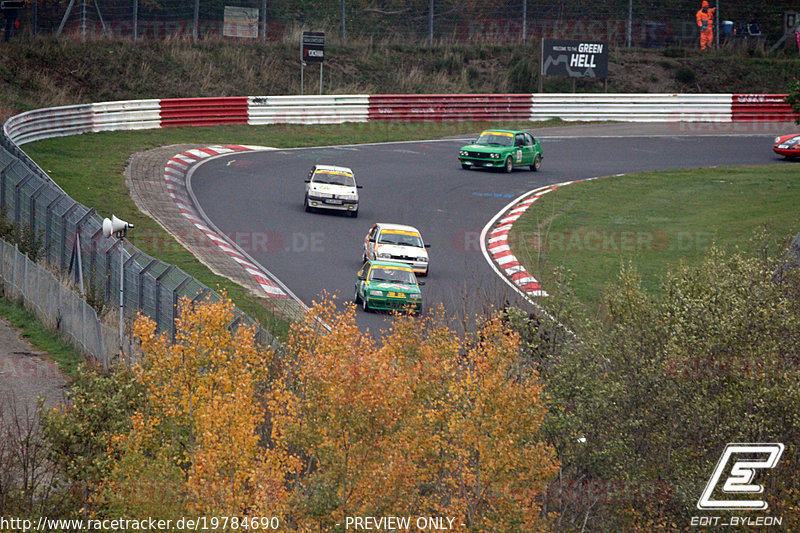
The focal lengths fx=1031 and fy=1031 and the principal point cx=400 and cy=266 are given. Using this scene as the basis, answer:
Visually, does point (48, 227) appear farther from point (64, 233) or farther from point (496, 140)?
point (496, 140)

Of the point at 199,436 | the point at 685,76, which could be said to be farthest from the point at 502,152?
the point at 199,436

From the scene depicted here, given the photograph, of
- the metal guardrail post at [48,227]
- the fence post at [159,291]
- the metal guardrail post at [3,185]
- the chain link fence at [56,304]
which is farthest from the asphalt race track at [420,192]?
the metal guardrail post at [3,185]

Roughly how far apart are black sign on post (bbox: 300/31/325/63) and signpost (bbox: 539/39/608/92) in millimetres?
10652

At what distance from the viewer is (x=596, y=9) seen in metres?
55.1

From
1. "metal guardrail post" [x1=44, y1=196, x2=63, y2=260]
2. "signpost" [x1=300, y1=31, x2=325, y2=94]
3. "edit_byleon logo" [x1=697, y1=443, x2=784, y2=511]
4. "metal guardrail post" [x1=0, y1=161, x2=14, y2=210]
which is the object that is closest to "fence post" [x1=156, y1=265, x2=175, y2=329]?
"metal guardrail post" [x1=44, y1=196, x2=63, y2=260]

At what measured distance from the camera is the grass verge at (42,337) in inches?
744

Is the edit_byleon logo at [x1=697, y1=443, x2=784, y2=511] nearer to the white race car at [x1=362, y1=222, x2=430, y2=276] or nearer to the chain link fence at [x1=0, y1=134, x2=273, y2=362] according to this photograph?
the chain link fence at [x1=0, y1=134, x2=273, y2=362]

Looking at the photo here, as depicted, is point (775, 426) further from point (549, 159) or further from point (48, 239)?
point (549, 159)

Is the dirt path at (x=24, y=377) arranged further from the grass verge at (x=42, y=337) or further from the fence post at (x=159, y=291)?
the fence post at (x=159, y=291)

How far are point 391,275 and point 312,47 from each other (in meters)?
24.5

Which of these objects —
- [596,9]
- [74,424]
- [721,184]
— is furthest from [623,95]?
[74,424]

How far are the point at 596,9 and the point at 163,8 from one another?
22.8 meters

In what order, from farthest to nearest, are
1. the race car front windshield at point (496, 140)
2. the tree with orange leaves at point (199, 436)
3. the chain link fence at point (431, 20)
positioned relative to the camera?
the chain link fence at point (431, 20)
the race car front windshield at point (496, 140)
the tree with orange leaves at point (199, 436)

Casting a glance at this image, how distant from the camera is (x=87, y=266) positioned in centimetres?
2041
